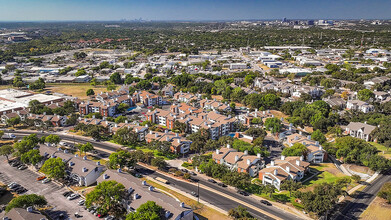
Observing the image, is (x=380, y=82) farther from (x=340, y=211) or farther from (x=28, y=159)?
(x=28, y=159)

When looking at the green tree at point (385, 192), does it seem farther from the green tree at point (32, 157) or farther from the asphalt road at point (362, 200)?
the green tree at point (32, 157)

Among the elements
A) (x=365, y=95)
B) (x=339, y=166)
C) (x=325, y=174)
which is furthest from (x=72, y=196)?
(x=365, y=95)

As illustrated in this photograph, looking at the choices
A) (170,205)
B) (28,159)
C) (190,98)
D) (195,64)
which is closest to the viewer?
(170,205)

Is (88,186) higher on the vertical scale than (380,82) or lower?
lower

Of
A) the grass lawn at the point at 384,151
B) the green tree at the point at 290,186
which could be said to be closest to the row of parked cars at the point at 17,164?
the green tree at the point at 290,186

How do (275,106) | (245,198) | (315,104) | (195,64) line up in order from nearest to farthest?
(245,198) → (315,104) → (275,106) → (195,64)

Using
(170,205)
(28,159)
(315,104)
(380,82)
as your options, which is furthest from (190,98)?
(380,82)
